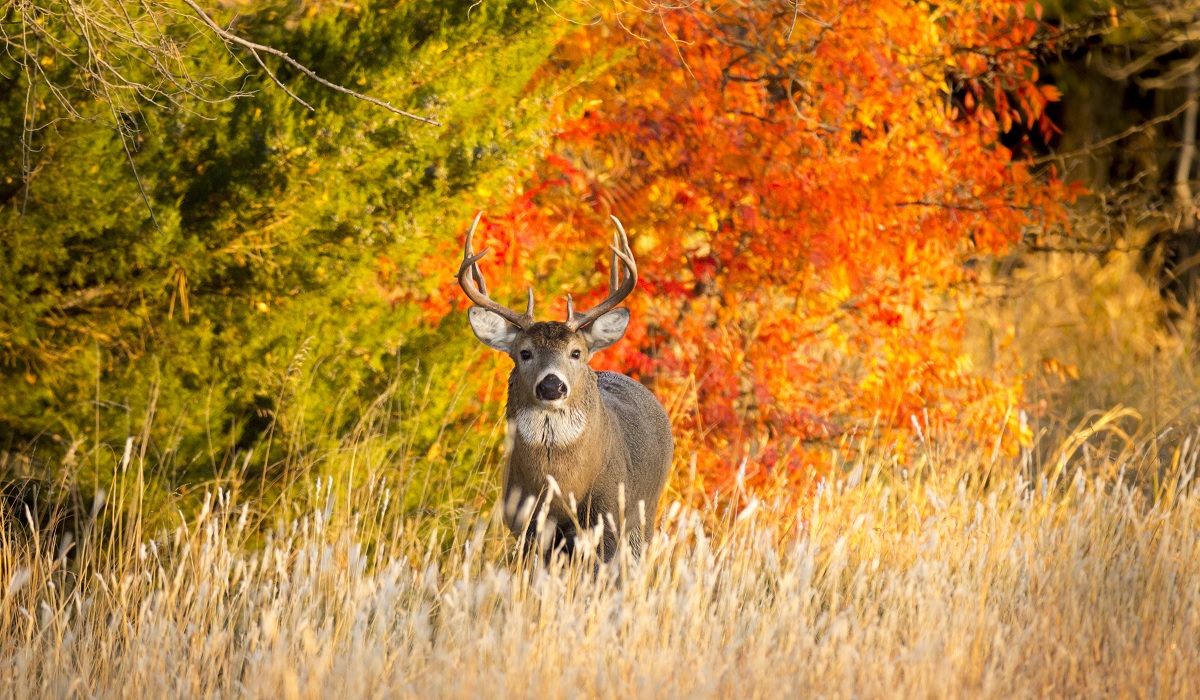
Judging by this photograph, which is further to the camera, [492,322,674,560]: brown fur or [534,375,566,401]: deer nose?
[492,322,674,560]: brown fur

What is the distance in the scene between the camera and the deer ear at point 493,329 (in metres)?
5.91

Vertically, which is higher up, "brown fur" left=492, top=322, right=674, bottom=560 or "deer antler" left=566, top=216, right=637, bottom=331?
"deer antler" left=566, top=216, right=637, bottom=331

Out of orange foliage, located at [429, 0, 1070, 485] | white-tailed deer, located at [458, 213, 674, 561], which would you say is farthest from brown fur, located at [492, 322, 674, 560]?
orange foliage, located at [429, 0, 1070, 485]

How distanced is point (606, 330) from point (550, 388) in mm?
596

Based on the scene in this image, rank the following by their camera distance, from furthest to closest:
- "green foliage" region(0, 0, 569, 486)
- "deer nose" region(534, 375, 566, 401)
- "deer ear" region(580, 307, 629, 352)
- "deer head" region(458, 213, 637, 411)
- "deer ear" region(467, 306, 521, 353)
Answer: "green foliage" region(0, 0, 569, 486), "deer ear" region(580, 307, 629, 352), "deer ear" region(467, 306, 521, 353), "deer head" region(458, 213, 637, 411), "deer nose" region(534, 375, 566, 401)

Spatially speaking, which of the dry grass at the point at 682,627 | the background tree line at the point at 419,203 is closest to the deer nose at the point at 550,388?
the dry grass at the point at 682,627

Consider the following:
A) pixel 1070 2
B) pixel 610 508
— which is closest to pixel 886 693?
pixel 610 508

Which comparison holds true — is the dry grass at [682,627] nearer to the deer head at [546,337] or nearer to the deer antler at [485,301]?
the deer head at [546,337]

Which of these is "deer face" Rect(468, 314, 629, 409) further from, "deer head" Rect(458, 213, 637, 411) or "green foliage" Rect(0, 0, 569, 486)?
"green foliage" Rect(0, 0, 569, 486)

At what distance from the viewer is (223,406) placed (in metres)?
6.57

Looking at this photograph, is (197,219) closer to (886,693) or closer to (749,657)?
(749,657)

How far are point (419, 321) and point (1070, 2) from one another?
11853 mm

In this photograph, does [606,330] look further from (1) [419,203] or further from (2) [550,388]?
(1) [419,203]

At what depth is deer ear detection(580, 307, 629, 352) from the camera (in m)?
6.05
